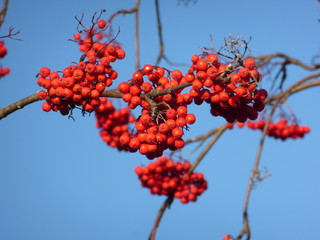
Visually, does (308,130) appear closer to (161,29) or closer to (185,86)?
(161,29)

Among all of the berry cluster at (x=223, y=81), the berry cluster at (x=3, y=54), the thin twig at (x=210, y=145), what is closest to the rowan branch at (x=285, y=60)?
the thin twig at (x=210, y=145)

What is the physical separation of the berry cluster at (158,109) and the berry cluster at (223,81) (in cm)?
10

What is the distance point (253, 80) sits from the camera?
2.15 meters

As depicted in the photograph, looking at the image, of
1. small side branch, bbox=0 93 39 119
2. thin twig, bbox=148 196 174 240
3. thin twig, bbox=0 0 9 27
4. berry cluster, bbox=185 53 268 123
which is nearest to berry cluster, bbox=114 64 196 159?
berry cluster, bbox=185 53 268 123

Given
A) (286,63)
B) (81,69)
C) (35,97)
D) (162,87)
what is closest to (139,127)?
(162,87)

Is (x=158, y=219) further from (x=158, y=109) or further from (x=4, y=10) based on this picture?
(x=4, y=10)

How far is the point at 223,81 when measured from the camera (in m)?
2.19

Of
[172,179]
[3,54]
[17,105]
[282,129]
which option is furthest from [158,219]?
[3,54]

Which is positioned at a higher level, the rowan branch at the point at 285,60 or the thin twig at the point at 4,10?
the rowan branch at the point at 285,60

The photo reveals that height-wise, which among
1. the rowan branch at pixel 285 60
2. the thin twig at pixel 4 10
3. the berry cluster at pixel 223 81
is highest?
the rowan branch at pixel 285 60

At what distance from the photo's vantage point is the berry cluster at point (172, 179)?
523 cm

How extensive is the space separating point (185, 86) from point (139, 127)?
1.29ft

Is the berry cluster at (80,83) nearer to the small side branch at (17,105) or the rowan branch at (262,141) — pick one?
the small side branch at (17,105)

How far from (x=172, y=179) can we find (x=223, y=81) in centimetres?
326
